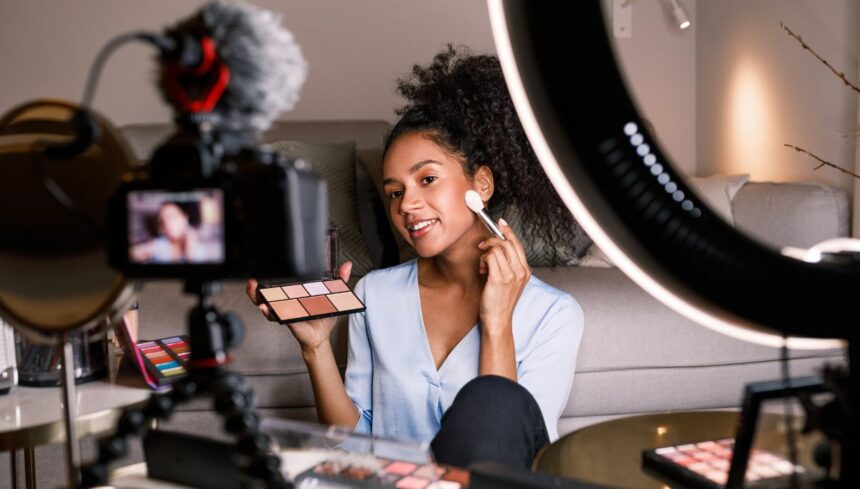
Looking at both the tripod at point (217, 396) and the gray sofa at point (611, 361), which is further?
the gray sofa at point (611, 361)

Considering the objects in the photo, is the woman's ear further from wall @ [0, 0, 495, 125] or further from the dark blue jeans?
wall @ [0, 0, 495, 125]

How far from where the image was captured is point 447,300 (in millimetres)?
1498

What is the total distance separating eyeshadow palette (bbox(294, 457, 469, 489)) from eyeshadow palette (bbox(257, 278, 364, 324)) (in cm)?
71

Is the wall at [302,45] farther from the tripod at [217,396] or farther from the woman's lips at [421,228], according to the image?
the tripod at [217,396]

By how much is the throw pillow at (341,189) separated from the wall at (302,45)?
676 mm

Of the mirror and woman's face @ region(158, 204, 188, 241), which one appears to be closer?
woman's face @ region(158, 204, 188, 241)

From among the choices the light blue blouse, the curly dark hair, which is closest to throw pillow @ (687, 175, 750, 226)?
the curly dark hair

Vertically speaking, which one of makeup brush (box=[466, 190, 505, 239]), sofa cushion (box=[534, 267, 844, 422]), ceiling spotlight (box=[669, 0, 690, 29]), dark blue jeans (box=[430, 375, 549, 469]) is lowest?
sofa cushion (box=[534, 267, 844, 422])

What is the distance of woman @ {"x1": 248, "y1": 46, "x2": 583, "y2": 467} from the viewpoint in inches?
53.5

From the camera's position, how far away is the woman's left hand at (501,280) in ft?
4.38

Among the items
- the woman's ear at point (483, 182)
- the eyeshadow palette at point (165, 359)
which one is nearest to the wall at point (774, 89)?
the woman's ear at point (483, 182)

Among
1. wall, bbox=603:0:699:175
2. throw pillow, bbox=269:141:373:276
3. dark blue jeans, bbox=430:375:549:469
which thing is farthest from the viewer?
wall, bbox=603:0:699:175

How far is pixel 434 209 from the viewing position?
4.62 feet

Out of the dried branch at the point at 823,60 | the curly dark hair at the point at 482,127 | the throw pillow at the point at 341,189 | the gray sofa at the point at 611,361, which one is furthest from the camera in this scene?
the throw pillow at the point at 341,189
